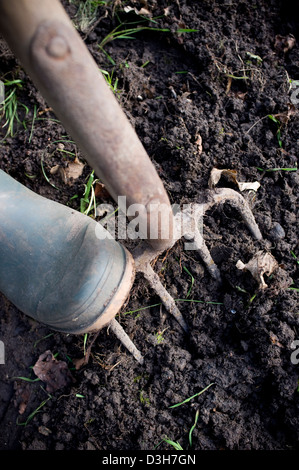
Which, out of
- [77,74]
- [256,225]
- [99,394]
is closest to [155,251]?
[256,225]

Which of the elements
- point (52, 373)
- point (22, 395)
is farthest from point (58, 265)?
point (22, 395)

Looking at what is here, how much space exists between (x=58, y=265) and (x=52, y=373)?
55cm

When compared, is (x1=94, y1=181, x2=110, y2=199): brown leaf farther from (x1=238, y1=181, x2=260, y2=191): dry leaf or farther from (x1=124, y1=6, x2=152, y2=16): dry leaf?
(x1=124, y1=6, x2=152, y2=16): dry leaf

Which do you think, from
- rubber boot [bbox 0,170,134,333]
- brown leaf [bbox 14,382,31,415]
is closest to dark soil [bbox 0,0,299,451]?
brown leaf [bbox 14,382,31,415]

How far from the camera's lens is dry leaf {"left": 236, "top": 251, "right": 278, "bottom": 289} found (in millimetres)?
1465

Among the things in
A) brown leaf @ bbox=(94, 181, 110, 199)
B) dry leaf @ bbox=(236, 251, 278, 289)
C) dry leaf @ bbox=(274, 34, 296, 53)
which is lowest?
dry leaf @ bbox=(236, 251, 278, 289)

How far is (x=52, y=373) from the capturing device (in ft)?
5.32

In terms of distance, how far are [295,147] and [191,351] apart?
40.3 inches

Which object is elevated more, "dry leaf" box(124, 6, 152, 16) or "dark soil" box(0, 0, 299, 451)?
"dry leaf" box(124, 6, 152, 16)

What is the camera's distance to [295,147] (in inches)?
69.7

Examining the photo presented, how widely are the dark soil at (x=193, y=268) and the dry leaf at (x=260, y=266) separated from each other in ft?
0.12

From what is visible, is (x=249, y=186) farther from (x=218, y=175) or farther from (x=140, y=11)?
(x=140, y=11)

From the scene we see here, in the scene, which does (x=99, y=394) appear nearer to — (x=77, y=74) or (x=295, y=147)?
(x=77, y=74)

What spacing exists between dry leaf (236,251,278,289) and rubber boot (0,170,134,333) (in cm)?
47
